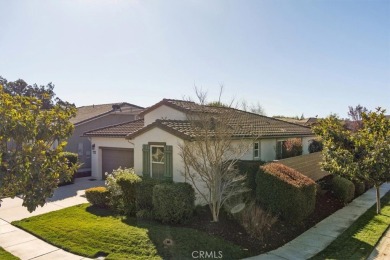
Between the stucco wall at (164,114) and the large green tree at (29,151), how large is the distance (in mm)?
9596

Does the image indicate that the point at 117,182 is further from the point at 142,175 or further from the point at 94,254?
the point at 94,254

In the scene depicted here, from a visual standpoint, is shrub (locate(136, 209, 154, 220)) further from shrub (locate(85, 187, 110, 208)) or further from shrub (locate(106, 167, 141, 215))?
shrub (locate(85, 187, 110, 208))

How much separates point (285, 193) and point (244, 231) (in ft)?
7.71

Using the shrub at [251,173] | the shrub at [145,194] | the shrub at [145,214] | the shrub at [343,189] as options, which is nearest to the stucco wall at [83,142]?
the shrub at [145,194]

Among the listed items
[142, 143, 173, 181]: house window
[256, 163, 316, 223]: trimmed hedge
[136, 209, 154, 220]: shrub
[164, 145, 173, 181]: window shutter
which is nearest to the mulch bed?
[256, 163, 316, 223]: trimmed hedge

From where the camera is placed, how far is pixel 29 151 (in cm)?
500

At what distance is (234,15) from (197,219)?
8.89 metres

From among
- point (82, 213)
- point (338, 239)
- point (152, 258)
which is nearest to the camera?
point (152, 258)

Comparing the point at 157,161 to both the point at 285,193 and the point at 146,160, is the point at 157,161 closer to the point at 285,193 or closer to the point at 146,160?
the point at 146,160

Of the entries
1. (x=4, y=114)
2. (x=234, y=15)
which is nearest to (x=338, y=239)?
(x=234, y=15)

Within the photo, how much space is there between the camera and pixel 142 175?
13.5 meters

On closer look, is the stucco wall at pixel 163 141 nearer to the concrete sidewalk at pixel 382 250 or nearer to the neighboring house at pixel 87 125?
the concrete sidewalk at pixel 382 250

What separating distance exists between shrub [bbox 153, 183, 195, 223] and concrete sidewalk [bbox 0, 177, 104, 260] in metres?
3.35

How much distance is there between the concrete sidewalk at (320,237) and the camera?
851 centimetres
